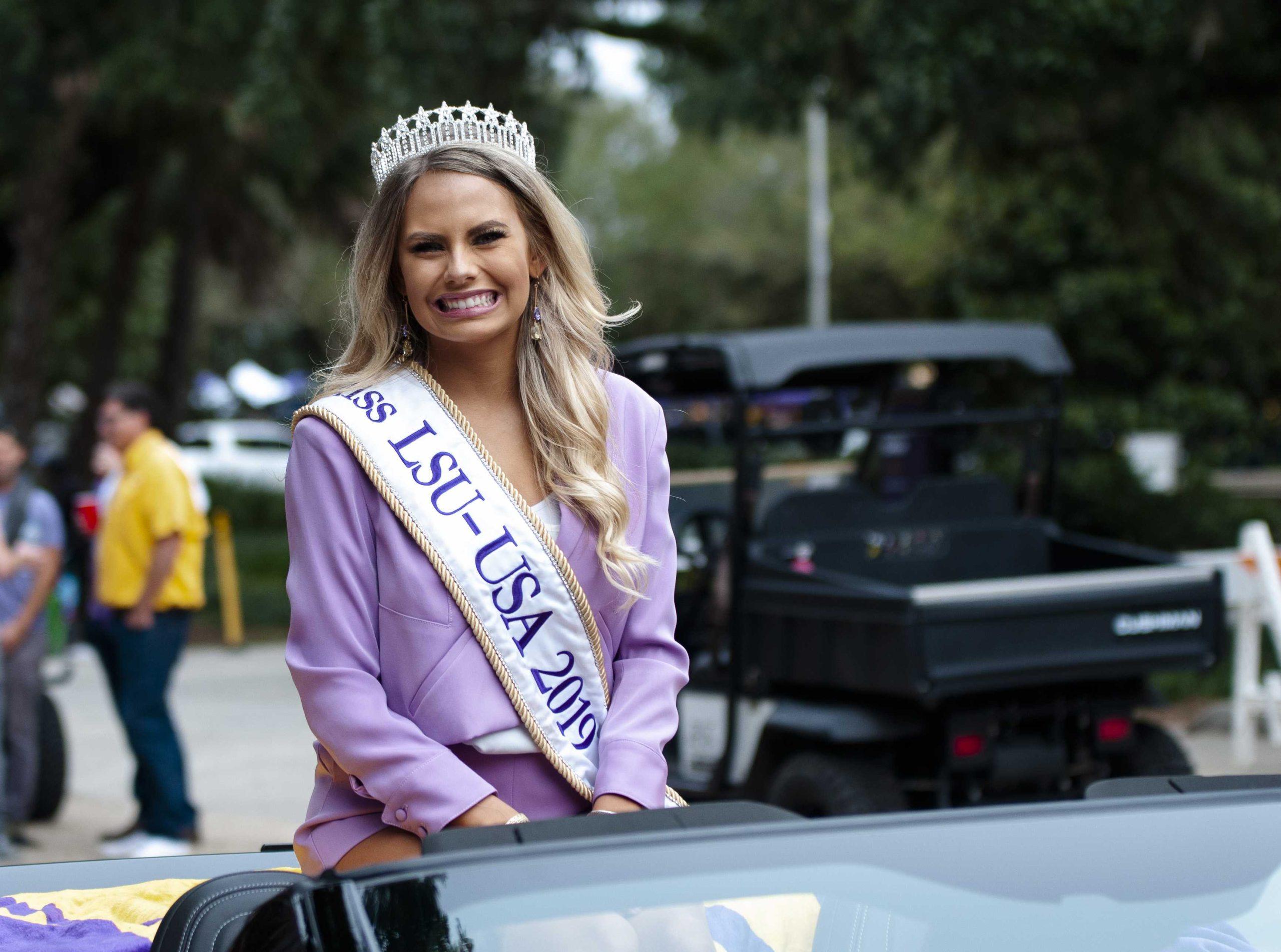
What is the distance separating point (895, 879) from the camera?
5.47 ft

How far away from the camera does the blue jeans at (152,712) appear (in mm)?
6941

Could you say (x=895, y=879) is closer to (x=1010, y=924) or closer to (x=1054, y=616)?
(x=1010, y=924)

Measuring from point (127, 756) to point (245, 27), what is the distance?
540cm

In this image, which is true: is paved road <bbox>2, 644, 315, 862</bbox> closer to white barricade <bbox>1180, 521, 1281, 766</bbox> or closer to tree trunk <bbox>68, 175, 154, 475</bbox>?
tree trunk <bbox>68, 175, 154, 475</bbox>

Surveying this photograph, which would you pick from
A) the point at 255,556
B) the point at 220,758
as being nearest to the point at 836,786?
the point at 220,758

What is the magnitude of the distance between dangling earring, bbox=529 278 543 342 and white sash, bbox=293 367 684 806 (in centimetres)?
22

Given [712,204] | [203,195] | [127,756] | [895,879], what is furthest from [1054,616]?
[712,204]

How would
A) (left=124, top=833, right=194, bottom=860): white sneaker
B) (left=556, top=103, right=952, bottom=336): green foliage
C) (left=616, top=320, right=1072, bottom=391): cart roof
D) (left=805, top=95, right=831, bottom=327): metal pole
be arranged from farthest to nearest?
1. (left=805, top=95, right=831, bottom=327): metal pole
2. (left=556, top=103, right=952, bottom=336): green foliage
3. (left=124, top=833, right=194, bottom=860): white sneaker
4. (left=616, top=320, right=1072, bottom=391): cart roof

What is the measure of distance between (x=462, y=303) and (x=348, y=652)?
0.54m

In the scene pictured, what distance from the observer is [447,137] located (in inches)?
92.1

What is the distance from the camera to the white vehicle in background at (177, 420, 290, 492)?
2558 cm

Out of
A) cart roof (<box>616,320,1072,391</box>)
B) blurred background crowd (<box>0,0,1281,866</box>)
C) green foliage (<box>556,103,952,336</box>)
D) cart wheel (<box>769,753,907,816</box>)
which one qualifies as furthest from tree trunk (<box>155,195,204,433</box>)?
cart wheel (<box>769,753,907,816</box>)

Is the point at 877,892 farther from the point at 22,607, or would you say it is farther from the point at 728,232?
the point at 728,232

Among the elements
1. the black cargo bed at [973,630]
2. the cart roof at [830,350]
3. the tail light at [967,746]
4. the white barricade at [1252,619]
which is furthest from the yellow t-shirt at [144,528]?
the white barricade at [1252,619]
